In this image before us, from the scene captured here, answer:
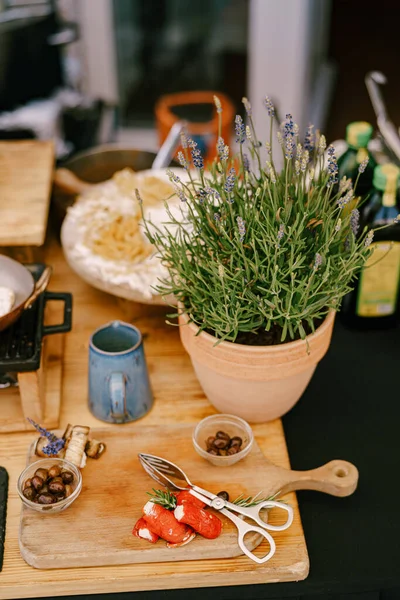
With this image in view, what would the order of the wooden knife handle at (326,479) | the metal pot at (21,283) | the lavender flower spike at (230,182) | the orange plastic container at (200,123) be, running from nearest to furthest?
the lavender flower spike at (230,182), the wooden knife handle at (326,479), the metal pot at (21,283), the orange plastic container at (200,123)

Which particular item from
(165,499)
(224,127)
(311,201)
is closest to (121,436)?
(165,499)

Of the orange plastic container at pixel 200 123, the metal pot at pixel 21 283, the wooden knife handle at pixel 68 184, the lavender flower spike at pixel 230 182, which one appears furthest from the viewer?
the orange plastic container at pixel 200 123

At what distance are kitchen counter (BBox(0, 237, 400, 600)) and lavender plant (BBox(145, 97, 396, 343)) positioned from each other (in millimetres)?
A: 220

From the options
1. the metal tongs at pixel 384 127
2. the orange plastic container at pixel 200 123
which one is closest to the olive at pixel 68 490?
the metal tongs at pixel 384 127

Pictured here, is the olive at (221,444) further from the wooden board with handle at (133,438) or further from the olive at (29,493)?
the olive at (29,493)

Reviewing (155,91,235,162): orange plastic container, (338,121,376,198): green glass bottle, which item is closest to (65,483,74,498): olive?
(338,121,376,198): green glass bottle

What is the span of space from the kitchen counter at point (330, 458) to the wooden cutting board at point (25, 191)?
0.21m

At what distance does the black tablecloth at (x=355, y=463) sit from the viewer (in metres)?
0.96

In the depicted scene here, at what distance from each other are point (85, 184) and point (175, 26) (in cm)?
217

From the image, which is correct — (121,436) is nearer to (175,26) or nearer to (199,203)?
(199,203)

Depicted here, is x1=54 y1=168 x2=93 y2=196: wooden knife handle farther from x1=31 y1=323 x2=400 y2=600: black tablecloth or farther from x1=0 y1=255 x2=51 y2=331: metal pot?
x1=31 y1=323 x2=400 y2=600: black tablecloth

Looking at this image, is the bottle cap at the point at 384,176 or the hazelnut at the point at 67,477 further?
the bottle cap at the point at 384,176

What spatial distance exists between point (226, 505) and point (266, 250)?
36cm

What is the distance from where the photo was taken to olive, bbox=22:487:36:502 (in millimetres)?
978
